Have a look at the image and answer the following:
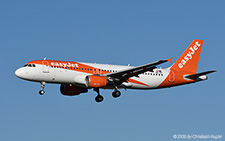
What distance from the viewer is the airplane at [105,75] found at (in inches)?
1989

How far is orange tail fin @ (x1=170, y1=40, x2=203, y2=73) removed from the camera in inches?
2329

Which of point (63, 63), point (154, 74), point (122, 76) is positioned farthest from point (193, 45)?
point (63, 63)

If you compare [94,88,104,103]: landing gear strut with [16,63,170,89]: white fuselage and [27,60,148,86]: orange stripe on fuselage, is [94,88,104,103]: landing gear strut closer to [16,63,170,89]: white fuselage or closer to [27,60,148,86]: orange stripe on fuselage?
[16,63,170,89]: white fuselage

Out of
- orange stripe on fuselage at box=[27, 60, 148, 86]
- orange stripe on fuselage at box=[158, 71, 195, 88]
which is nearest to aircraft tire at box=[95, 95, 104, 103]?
orange stripe on fuselage at box=[27, 60, 148, 86]

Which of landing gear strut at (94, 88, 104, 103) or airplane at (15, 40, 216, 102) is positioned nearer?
airplane at (15, 40, 216, 102)

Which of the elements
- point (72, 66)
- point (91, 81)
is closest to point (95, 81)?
point (91, 81)

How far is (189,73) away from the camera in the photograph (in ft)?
192

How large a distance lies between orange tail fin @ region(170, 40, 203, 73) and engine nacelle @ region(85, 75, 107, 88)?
11458 mm

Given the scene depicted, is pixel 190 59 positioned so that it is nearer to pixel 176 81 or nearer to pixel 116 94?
pixel 176 81

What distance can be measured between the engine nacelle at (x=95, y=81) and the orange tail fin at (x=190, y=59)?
11458mm

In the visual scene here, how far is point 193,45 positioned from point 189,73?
484 cm

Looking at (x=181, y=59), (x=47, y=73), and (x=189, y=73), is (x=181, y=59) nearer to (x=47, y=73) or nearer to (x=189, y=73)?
(x=189, y=73)

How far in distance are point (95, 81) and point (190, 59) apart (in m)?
15.4

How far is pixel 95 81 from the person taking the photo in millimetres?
50969
